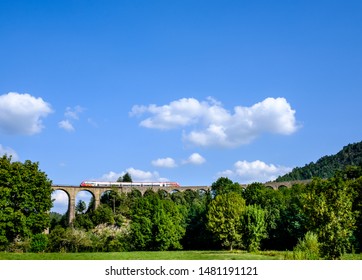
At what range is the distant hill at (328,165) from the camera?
16496 centimetres

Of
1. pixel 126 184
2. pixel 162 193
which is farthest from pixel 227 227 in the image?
pixel 126 184

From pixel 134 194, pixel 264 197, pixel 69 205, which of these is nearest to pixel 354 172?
pixel 264 197

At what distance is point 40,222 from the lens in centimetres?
3347

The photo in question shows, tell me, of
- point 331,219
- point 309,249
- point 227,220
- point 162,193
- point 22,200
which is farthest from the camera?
point 162,193

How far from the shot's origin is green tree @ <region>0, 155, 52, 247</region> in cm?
3200

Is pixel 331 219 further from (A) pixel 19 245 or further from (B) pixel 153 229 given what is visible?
(B) pixel 153 229

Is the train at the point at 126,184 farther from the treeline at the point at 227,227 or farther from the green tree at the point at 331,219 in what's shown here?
the green tree at the point at 331,219

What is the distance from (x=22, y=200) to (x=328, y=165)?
16461 centimetres

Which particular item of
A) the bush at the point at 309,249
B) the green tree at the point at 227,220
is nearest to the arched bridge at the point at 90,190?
the green tree at the point at 227,220

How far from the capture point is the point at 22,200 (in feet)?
109

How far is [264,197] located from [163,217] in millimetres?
19301

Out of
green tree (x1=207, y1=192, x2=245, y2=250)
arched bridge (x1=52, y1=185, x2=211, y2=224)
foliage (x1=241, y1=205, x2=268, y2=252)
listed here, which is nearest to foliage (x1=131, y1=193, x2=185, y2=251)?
green tree (x1=207, y1=192, x2=245, y2=250)

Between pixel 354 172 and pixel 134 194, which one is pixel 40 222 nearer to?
pixel 354 172

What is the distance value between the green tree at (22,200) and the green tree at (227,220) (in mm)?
17338
